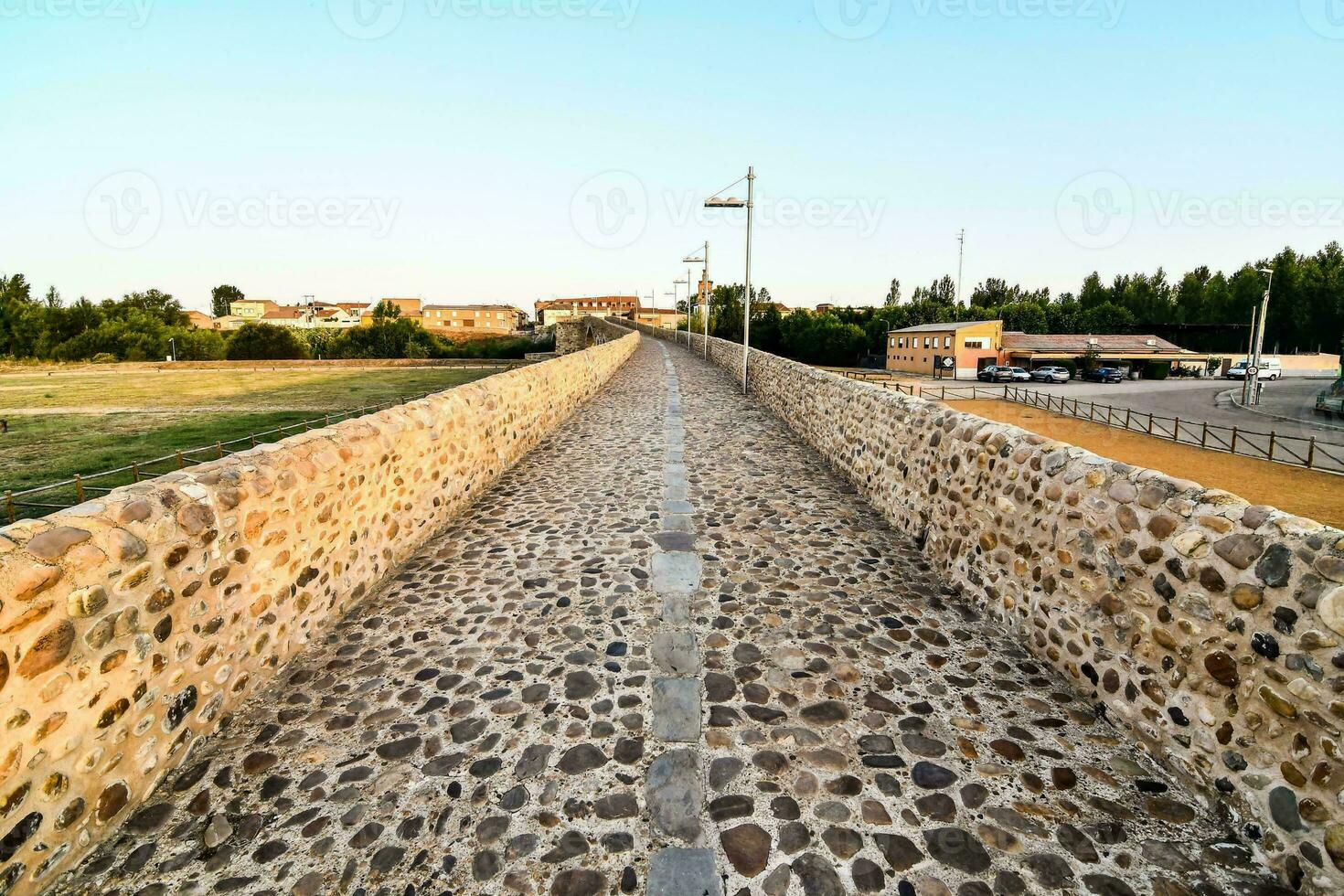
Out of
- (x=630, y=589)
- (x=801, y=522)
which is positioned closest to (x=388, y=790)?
(x=630, y=589)

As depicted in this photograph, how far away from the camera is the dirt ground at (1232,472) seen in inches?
613

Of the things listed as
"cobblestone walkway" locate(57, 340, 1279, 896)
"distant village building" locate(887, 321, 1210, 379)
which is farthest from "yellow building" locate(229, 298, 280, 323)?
"cobblestone walkway" locate(57, 340, 1279, 896)

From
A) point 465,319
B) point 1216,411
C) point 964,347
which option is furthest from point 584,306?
point 1216,411

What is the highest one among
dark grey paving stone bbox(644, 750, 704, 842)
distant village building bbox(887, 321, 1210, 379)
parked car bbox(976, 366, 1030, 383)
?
distant village building bbox(887, 321, 1210, 379)

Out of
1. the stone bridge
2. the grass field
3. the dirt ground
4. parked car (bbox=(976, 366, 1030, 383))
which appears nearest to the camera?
the stone bridge

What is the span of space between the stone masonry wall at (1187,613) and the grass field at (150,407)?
24429mm

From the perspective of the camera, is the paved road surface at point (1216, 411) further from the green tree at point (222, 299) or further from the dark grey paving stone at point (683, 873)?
the green tree at point (222, 299)

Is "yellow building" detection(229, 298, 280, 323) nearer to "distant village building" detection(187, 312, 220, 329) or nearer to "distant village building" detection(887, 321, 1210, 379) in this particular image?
"distant village building" detection(187, 312, 220, 329)

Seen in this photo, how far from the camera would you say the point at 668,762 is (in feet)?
9.75

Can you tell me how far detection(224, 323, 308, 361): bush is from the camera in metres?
84.1

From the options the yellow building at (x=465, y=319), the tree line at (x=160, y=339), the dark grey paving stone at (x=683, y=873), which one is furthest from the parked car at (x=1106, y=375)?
the yellow building at (x=465, y=319)

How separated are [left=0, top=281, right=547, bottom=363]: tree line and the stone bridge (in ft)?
278

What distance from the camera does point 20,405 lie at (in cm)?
4103

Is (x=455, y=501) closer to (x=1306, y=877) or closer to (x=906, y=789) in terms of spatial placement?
(x=906, y=789)
